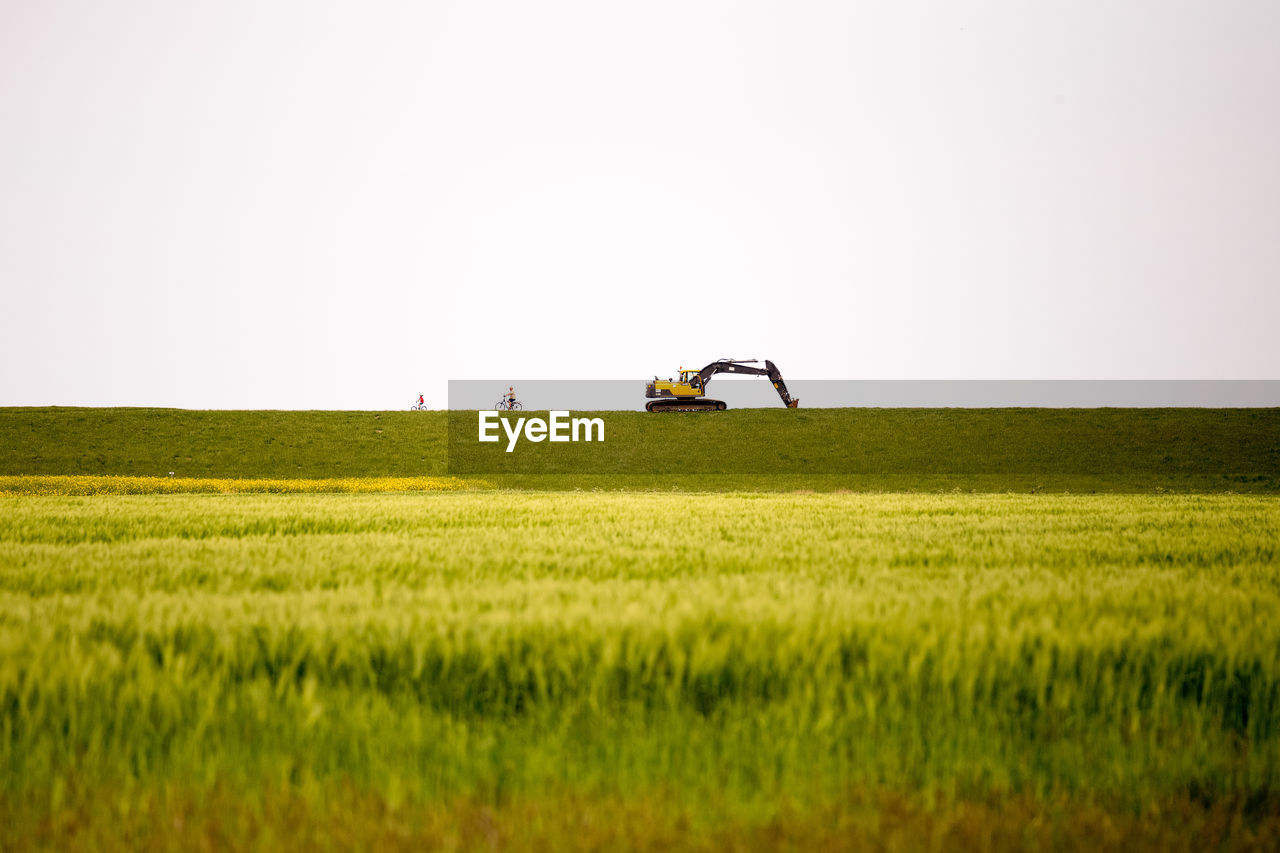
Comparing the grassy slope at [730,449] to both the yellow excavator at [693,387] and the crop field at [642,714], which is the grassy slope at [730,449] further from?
the crop field at [642,714]

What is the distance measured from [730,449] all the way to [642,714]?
42.7 m

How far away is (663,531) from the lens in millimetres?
8453

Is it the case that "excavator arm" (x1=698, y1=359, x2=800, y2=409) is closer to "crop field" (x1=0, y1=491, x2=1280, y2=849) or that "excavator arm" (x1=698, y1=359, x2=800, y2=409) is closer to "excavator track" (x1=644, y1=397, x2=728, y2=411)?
"excavator track" (x1=644, y1=397, x2=728, y2=411)

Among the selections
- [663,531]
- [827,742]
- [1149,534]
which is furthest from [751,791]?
[1149,534]

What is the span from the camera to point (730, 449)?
45000 mm

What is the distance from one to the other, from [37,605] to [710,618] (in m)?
4.01

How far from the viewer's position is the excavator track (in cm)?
5306

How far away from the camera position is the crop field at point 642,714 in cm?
209

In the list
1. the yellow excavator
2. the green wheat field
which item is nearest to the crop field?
the green wheat field

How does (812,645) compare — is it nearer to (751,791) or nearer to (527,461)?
(751,791)

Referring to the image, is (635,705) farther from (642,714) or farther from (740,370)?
(740,370)

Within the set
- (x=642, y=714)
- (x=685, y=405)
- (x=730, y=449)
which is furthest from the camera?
(x=685, y=405)

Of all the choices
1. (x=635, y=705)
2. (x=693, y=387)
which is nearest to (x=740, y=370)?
(x=693, y=387)

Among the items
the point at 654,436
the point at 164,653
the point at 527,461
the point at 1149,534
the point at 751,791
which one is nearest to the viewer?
the point at 751,791
